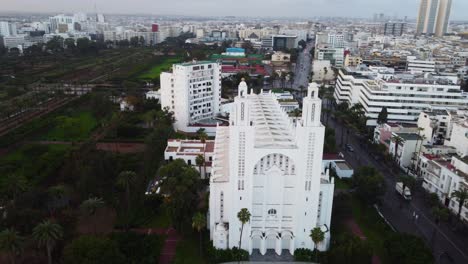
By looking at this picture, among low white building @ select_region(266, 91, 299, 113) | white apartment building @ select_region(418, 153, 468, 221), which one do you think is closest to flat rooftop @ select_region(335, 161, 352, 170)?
white apartment building @ select_region(418, 153, 468, 221)

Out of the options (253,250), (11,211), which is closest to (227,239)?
(253,250)

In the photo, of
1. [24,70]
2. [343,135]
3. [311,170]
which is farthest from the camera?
[24,70]

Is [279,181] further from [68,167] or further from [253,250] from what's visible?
[68,167]

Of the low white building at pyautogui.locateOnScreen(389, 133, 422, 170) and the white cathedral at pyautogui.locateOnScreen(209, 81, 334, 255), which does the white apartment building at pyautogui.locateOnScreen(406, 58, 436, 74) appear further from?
the white cathedral at pyautogui.locateOnScreen(209, 81, 334, 255)

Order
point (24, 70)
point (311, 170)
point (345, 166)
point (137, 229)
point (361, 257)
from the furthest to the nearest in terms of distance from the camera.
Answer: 1. point (24, 70)
2. point (345, 166)
3. point (137, 229)
4. point (311, 170)
5. point (361, 257)

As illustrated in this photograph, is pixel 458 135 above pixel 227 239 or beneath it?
above

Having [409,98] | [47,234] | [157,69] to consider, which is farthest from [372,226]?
[157,69]
